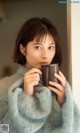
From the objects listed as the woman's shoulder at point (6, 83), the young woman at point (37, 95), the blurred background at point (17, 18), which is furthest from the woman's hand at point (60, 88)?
the blurred background at point (17, 18)

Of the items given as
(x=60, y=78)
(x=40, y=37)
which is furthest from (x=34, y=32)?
(x=60, y=78)

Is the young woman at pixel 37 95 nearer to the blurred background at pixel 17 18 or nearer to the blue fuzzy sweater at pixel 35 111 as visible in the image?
the blue fuzzy sweater at pixel 35 111

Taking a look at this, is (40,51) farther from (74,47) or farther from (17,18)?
(17,18)

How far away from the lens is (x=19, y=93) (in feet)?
1.73

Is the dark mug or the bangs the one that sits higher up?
the bangs

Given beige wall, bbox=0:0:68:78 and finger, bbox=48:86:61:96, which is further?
beige wall, bbox=0:0:68:78

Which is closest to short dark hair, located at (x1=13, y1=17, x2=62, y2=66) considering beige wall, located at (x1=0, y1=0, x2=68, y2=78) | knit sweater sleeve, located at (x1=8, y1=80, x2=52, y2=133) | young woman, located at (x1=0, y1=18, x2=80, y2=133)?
young woman, located at (x1=0, y1=18, x2=80, y2=133)

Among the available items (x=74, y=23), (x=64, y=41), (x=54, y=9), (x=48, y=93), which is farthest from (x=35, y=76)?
(x=54, y=9)

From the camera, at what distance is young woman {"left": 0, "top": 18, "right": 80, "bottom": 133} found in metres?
0.51

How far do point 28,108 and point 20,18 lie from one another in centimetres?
43

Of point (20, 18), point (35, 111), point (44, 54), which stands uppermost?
point (20, 18)

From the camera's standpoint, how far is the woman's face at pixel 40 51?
1.83 feet

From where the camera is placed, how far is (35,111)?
515 mm

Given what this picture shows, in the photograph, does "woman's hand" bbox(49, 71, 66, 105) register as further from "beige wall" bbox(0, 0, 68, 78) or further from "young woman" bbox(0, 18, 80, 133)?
"beige wall" bbox(0, 0, 68, 78)
